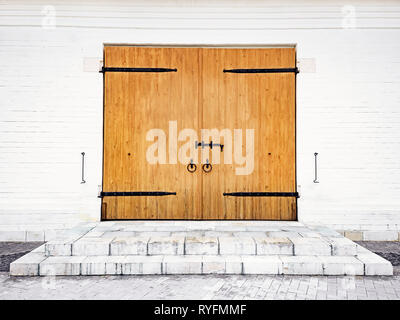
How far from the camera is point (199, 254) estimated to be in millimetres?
4172

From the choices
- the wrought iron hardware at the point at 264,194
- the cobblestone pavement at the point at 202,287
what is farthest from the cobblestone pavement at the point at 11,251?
the wrought iron hardware at the point at 264,194

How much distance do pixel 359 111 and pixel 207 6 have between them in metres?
2.85

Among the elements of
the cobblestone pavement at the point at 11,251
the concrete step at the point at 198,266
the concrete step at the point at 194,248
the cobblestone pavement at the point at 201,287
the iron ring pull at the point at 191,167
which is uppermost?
the iron ring pull at the point at 191,167

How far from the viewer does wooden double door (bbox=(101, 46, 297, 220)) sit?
5.54m

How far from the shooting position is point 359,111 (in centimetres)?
554

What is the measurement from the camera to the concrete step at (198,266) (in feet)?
12.6

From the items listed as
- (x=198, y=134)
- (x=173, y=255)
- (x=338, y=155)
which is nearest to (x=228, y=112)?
(x=198, y=134)

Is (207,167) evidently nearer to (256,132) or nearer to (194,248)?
(256,132)

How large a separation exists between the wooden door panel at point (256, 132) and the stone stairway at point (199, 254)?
71 centimetres

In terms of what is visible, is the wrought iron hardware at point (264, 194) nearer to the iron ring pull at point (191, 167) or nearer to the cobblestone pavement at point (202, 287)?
the iron ring pull at point (191, 167)

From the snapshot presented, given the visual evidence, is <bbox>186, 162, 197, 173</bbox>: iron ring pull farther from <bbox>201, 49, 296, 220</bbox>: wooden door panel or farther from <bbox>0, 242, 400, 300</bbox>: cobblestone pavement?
<bbox>0, 242, 400, 300</bbox>: cobblestone pavement

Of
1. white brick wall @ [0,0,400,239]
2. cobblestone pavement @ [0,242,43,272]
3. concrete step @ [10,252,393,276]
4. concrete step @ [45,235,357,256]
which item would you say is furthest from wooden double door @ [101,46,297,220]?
concrete step @ [10,252,393,276]

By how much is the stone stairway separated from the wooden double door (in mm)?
714

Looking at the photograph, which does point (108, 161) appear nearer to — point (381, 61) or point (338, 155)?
point (338, 155)
